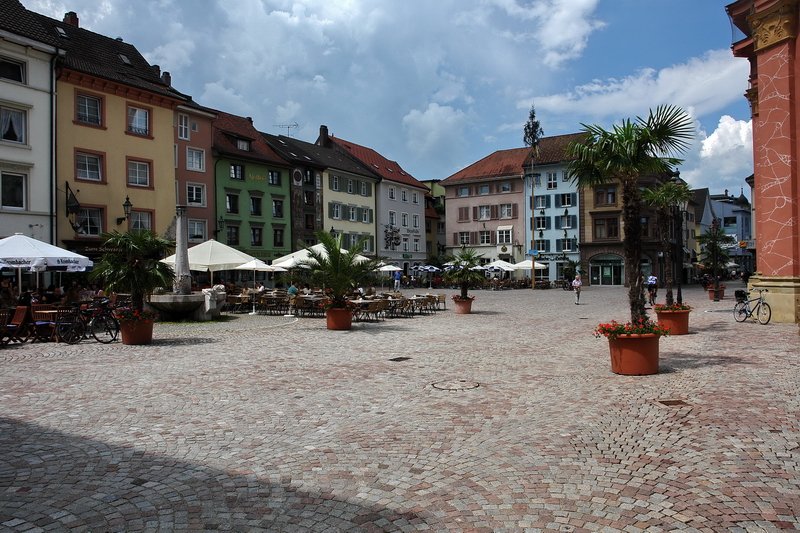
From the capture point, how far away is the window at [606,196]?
65625 millimetres

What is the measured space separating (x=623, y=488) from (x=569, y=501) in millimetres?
591

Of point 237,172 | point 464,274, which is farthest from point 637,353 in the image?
point 237,172

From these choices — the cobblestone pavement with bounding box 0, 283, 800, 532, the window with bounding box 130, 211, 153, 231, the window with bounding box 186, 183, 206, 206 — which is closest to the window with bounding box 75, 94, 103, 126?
the window with bounding box 130, 211, 153, 231

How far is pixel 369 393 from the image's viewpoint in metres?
9.16

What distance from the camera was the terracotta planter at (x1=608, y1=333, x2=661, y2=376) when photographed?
1029 cm

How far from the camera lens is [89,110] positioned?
35.5 meters

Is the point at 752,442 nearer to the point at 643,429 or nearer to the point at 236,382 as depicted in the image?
the point at 643,429

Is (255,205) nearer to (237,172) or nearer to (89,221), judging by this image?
(237,172)

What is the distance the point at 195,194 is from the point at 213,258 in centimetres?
2183

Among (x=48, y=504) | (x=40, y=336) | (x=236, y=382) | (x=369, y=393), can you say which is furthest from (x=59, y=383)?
(x=40, y=336)

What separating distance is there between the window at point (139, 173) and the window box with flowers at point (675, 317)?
32324 millimetres

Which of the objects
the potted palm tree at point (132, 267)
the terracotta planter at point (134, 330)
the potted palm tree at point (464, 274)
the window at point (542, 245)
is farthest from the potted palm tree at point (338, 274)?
the window at point (542, 245)

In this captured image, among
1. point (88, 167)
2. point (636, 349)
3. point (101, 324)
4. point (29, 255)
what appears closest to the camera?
point (636, 349)

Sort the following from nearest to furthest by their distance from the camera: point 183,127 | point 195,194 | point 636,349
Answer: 1. point 636,349
2. point 183,127
3. point 195,194
